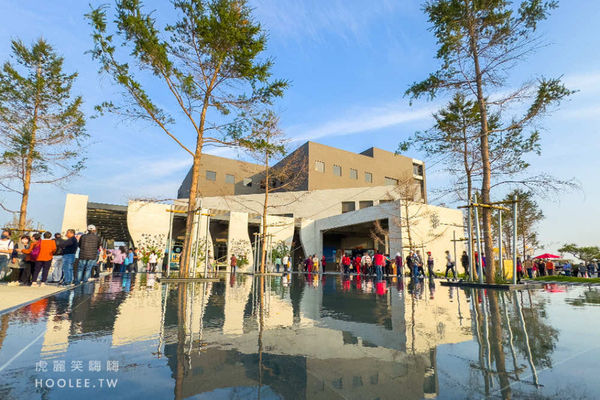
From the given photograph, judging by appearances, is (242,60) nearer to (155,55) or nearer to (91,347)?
(155,55)

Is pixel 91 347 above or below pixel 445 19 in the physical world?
below

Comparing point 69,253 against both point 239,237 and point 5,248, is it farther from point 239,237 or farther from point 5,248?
point 239,237

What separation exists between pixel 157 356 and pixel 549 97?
13170mm

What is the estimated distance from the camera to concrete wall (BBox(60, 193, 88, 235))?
25.2 meters

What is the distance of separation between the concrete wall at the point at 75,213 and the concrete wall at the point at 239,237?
11188mm

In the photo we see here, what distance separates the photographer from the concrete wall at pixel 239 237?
29.4 metres

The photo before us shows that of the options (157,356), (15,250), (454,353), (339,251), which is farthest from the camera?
(339,251)

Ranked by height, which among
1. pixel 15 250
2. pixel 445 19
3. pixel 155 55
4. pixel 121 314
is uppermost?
pixel 445 19

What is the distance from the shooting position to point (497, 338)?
10.6 feet

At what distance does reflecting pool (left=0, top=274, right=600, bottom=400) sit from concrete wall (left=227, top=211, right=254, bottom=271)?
2511 centimetres

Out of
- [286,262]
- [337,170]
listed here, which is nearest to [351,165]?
[337,170]

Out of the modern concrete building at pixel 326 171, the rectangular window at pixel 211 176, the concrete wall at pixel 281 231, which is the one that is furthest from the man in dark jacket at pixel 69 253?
the rectangular window at pixel 211 176

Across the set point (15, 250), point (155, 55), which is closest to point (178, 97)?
point (155, 55)

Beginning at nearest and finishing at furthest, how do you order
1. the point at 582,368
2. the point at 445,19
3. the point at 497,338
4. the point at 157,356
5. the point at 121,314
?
the point at 582,368 < the point at 157,356 < the point at 497,338 < the point at 121,314 < the point at 445,19
